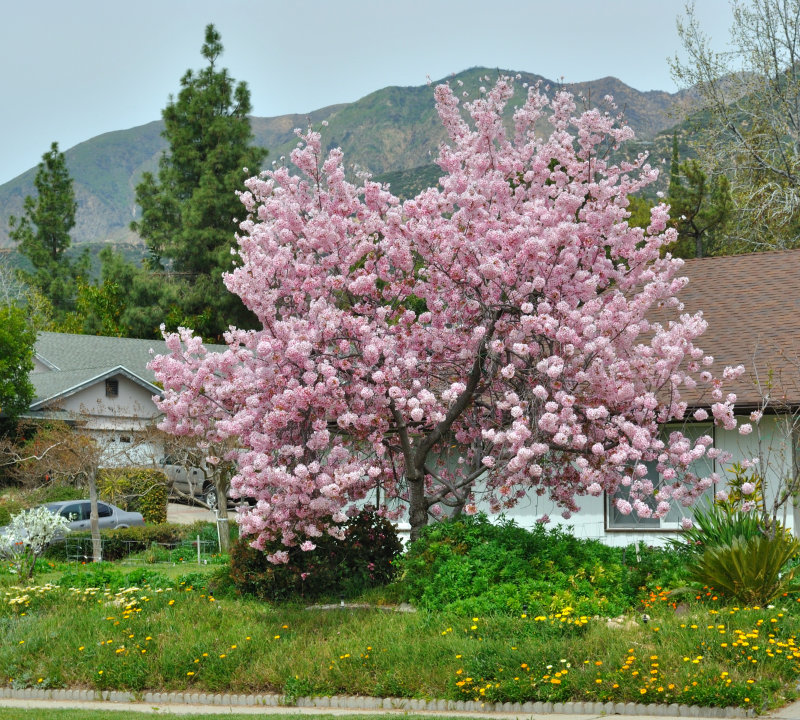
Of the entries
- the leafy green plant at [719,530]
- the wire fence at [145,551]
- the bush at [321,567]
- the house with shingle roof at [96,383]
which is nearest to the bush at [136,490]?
the wire fence at [145,551]

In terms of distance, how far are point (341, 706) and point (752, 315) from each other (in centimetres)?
1240

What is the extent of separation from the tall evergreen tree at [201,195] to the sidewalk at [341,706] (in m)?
38.2

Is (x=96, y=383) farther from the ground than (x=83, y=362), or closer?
closer

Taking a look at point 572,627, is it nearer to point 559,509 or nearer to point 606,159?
point 606,159

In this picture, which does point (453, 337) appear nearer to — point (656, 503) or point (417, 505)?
point (417, 505)

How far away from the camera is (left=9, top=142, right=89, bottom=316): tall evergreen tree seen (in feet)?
222

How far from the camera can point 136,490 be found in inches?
1183

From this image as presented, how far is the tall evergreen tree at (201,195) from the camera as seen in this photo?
49.5 metres

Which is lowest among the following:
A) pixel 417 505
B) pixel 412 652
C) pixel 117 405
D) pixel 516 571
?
pixel 412 652

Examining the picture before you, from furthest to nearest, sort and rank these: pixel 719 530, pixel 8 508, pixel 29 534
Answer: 1. pixel 8 508
2. pixel 29 534
3. pixel 719 530

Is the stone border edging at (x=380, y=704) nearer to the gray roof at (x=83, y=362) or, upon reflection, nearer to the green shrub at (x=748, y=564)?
the green shrub at (x=748, y=564)

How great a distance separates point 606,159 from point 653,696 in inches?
301

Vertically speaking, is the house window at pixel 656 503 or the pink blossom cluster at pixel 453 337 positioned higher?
the pink blossom cluster at pixel 453 337

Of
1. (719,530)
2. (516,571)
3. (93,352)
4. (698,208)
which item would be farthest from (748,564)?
(93,352)
